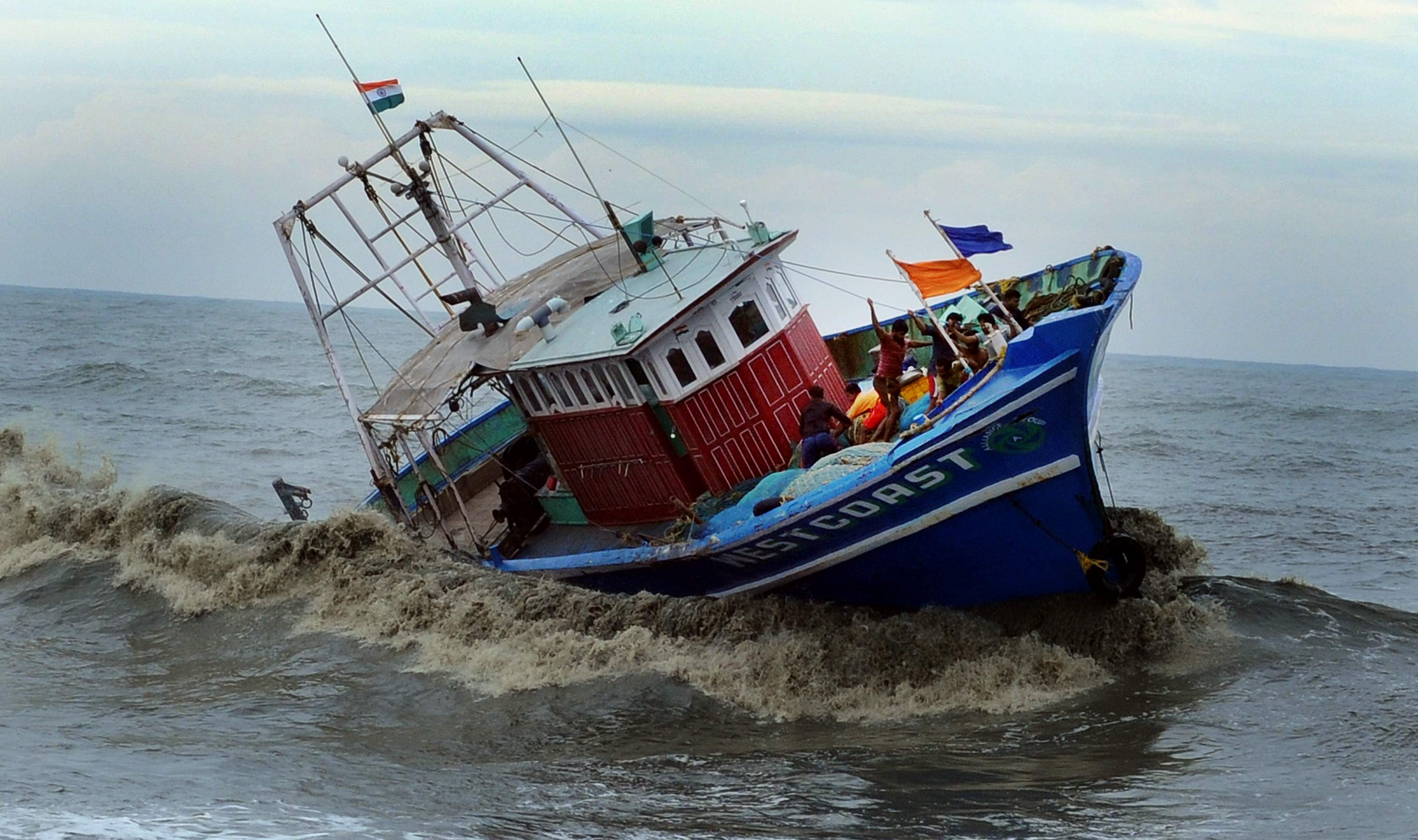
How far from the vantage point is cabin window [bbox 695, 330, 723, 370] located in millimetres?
12508

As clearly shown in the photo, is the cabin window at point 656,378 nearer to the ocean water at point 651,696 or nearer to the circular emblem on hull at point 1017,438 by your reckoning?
the ocean water at point 651,696

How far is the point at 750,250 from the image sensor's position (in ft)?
43.0

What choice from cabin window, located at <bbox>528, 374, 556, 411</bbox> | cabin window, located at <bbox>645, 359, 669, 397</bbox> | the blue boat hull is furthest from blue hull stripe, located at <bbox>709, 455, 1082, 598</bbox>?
cabin window, located at <bbox>528, 374, 556, 411</bbox>

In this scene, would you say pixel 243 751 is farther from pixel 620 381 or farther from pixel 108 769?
pixel 620 381

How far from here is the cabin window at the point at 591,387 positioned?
12.5 metres

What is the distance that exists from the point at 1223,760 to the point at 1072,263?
6422 mm

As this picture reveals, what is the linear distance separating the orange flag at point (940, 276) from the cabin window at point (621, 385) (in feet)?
8.75

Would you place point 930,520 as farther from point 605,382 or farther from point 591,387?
point 591,387

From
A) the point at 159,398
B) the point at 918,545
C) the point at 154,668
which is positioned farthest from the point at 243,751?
the point at 159,398

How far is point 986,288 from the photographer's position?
1186 centimetres

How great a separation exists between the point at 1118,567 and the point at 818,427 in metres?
2.95

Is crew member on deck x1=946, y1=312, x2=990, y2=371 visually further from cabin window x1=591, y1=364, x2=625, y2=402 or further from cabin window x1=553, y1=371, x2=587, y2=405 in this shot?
cabin window x1=553, y1=371, x2=587, y2=405

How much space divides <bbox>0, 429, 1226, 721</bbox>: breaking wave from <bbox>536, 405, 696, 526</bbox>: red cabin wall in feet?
3.38

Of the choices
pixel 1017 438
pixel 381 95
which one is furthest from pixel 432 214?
pixel 1017 438
